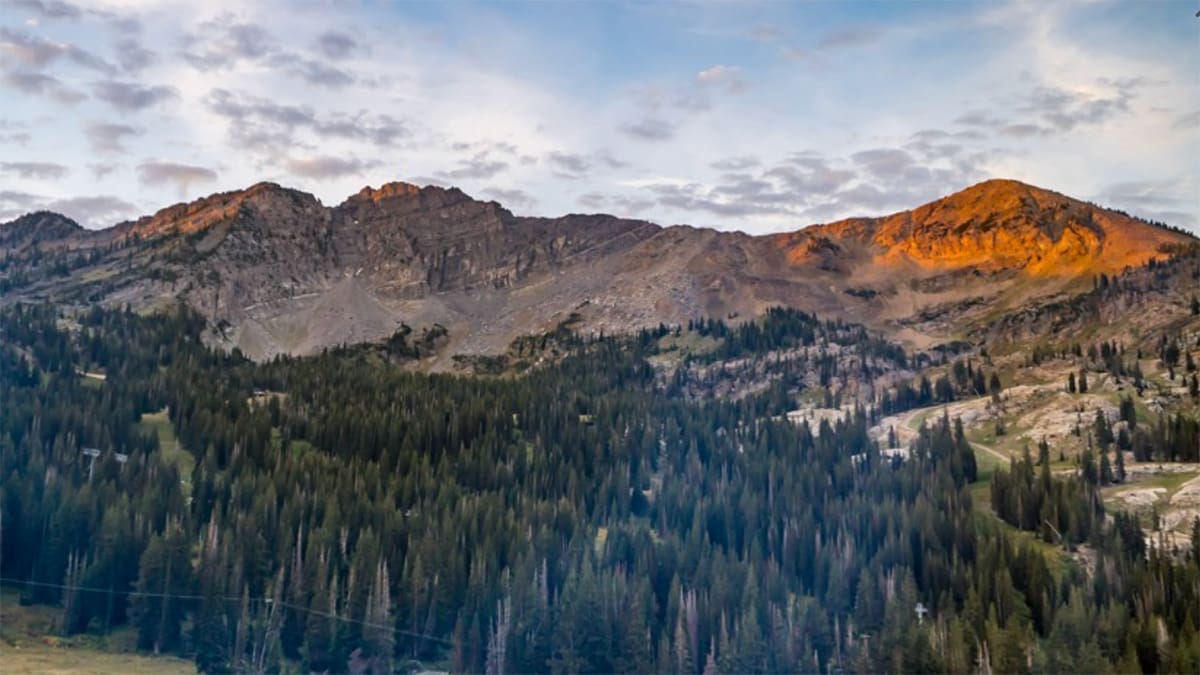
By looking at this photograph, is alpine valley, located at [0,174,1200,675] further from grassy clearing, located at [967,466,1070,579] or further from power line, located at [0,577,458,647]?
grassy clearing, located at [967,466,1070,579]

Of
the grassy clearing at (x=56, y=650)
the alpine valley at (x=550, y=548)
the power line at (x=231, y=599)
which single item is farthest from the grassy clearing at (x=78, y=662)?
the power line at (x=231, y=599)

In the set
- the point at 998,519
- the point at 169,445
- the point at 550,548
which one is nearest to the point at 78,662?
the point at 550,548

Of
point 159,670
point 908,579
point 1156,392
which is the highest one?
A: point 1156,392

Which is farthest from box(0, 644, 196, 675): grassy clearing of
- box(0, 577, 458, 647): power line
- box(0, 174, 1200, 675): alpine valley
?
box(0, 577, 458, 647): power line

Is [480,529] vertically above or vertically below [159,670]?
above

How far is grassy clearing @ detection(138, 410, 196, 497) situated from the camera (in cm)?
14288

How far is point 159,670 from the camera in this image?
317 ft

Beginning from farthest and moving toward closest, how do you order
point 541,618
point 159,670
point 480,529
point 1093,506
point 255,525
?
point 1093,506, point 480,529, point 255,525, point 541,618, point 159,670

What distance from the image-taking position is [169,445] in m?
158

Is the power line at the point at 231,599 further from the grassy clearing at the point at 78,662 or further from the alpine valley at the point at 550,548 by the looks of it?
the grassy clearing at the point at 78,662

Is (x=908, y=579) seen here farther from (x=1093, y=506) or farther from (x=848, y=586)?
(x=1093, y=506)

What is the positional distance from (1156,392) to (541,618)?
14924cm

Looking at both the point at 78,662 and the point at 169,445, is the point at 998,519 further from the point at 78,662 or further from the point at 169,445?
the point at 169,445

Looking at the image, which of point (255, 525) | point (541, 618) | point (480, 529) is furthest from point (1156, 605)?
point (255, 525)
